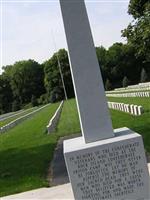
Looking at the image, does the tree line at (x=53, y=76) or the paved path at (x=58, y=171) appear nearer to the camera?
the paved path at (x=58, y=171)

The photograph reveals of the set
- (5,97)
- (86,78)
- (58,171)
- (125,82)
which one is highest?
(86,78)

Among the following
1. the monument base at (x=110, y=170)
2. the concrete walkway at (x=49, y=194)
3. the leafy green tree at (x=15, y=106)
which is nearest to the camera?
the monument base at (x=110, y=170)

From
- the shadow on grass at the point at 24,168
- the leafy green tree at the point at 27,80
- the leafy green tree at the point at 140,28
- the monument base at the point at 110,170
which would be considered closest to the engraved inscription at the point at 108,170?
the monument base at the point at 110,170

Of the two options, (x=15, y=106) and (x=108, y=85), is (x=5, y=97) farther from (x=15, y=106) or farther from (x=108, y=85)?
(x=108, y=85)

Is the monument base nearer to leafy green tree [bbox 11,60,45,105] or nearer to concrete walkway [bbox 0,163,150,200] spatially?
concrete walkway [bbox 0,163,150,200]

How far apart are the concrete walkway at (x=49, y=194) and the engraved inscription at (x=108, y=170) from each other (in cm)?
207

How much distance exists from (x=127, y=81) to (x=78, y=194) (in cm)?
8984

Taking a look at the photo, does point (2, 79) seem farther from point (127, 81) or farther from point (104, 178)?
point (104, 178)

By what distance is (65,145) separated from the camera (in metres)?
8.32

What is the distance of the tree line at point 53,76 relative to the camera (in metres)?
98.1

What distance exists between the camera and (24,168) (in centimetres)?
1502

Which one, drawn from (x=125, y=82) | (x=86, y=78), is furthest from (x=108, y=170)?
(x=125, y=82)

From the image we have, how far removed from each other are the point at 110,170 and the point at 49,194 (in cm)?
312

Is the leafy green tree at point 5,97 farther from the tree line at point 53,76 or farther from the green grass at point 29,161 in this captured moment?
the green grass at point 29,161
